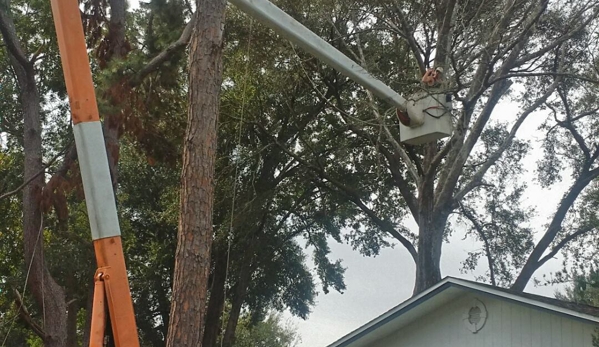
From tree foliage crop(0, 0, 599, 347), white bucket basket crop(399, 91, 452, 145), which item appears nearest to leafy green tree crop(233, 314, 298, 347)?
tree foliage crop(0, 0, 599, 347)

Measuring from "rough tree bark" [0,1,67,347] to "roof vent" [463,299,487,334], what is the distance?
7853 millimetres

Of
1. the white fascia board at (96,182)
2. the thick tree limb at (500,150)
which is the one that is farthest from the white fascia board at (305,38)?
the thick tree limb at (500,150)

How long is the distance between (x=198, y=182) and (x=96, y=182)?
1992 mm

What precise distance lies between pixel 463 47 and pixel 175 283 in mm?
9521

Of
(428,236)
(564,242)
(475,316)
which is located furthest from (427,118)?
(564,242)

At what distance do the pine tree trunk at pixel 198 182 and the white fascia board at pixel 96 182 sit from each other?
171 centimetres

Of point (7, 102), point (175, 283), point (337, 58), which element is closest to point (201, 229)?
point (175, 283)

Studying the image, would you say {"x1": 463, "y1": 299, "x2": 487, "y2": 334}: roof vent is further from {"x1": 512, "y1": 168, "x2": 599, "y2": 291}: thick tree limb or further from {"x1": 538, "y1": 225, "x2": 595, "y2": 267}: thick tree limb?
{"x1": 538, "y1": 225, "x2": 595, "y2": 267}: thick tree limb

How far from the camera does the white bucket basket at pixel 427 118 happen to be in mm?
8555

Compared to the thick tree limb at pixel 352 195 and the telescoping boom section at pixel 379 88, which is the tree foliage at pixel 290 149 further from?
the telescoping boom section at pixel 379 88

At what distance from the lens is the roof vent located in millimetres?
10898

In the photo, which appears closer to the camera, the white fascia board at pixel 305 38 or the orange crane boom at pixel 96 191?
the orange crane boom at pixel 96 191

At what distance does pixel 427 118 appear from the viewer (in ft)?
28.1

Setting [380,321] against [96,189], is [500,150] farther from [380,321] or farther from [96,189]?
[96,189]
